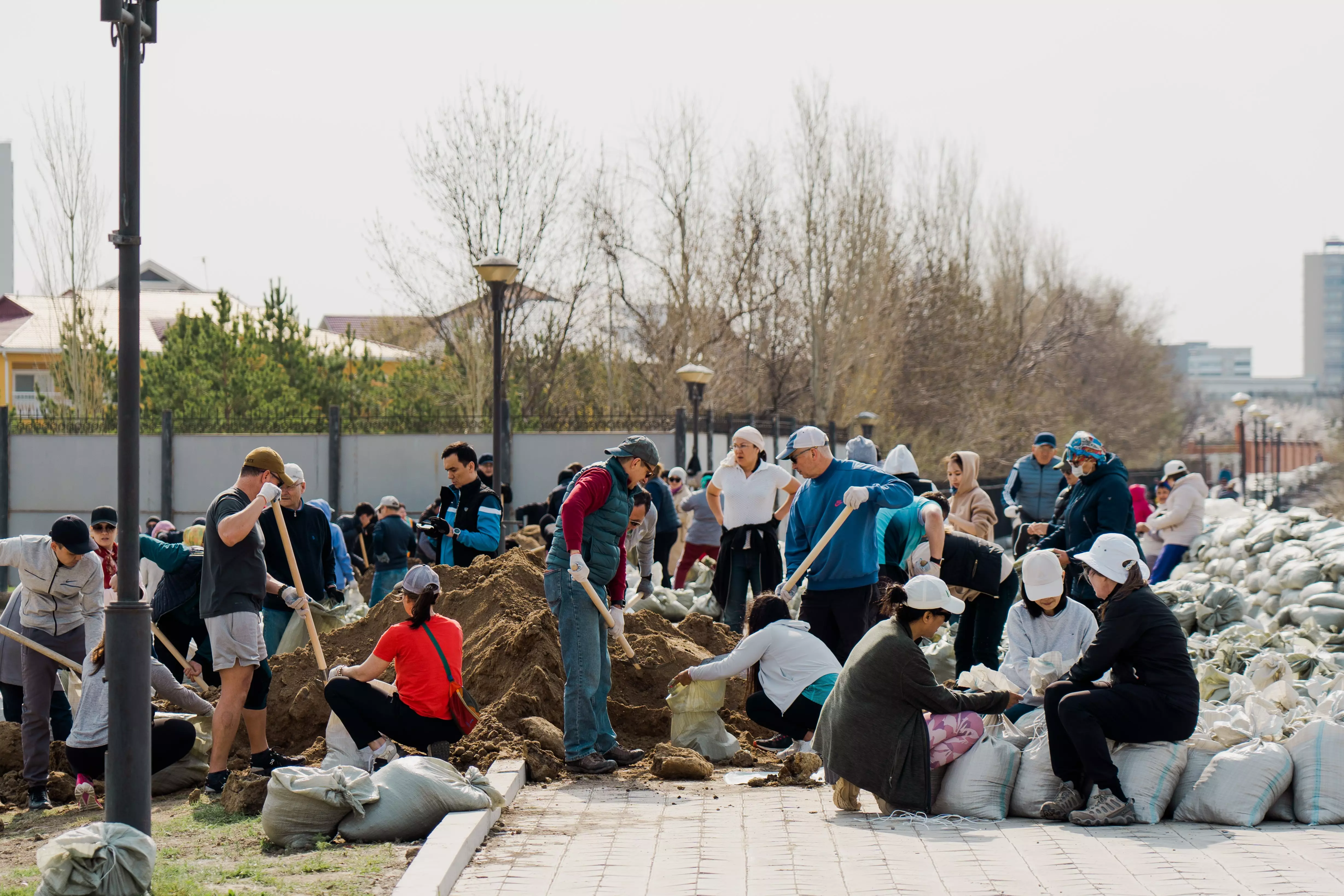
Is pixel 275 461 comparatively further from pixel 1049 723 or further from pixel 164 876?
pixel 1049 723

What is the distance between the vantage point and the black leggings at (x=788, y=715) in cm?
729

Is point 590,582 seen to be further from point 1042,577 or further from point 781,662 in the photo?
point 1042,577

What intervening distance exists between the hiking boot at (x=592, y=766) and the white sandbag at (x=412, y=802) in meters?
1.19

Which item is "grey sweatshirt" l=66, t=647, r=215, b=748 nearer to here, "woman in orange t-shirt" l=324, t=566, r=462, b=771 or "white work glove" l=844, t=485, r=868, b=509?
"woman in orange t-shirt" l=324, t=566, r=462, b=771

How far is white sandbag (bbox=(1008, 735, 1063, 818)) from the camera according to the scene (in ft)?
20.3

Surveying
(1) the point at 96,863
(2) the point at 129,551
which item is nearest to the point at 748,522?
(2) the point at 129,551

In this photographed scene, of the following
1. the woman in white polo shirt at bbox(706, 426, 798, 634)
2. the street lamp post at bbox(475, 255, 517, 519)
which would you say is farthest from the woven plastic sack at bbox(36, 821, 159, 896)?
the street lamp post at bbox(475, 255, 517, 519)

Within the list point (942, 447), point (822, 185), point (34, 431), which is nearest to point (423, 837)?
point (34, 431)

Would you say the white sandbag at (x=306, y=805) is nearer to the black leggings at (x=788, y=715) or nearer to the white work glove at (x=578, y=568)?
the white work glove at (x=578, y=568)

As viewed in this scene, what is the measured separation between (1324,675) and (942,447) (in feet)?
103

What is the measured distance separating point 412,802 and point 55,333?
42.1 metres

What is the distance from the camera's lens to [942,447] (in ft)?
131

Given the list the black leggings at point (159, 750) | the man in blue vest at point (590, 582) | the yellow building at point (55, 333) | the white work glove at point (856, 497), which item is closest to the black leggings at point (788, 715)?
the man in blue vest at point (590, 582)

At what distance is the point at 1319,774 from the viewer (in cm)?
592
